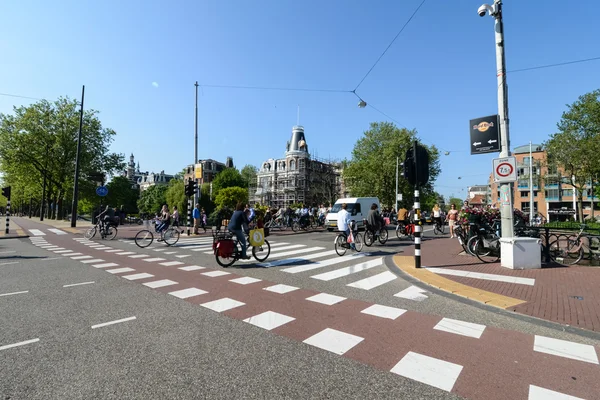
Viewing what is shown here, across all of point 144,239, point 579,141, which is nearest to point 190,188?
point 144,239

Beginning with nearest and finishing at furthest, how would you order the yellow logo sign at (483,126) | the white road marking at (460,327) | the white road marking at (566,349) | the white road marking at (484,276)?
the white road marking at (566,349) → the white road marking at (460,327) → the white road marking at (484,276) → the yellow logo sign at (483,126)

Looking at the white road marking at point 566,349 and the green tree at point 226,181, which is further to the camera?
the green tree at point 226,181

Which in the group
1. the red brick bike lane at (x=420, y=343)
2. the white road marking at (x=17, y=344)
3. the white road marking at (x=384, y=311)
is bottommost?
the white road marking at (x=17, y=344)

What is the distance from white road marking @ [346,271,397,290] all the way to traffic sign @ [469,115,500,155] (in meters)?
4.37

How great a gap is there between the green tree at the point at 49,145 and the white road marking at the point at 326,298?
39529mm

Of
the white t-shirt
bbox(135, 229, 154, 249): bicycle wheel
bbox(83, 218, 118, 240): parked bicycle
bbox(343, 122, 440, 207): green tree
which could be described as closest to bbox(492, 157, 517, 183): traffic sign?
the white t-shirt

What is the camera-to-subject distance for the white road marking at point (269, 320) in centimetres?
400

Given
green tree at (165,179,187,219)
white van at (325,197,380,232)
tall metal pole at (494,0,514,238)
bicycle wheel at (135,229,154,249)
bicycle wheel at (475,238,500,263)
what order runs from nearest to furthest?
1. tall metal pole at (494,0,514,238)
2. bicycle wheel at (475,238,500,263)
3. bicycle wheel at (135,229,154,249)
4. white van at (325,197,380,232)
5. green tree at (165,179,187,219)

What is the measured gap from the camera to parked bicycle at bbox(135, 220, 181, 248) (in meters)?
12.4

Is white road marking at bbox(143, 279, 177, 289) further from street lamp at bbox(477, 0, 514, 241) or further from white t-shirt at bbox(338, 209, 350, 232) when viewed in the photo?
street lamp at bbox(477, 0, 514, 241)

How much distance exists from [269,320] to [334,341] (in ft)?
3.45

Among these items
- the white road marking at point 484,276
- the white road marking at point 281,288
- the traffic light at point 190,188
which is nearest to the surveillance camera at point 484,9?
the white road marking at point 484,276

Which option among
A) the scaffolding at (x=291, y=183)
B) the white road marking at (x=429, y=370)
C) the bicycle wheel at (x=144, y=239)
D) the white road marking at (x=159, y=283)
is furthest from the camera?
the scaffolding at (x=291, y=183)

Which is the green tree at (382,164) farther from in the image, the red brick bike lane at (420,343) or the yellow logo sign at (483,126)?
the red brick bike lane at (420,343)
